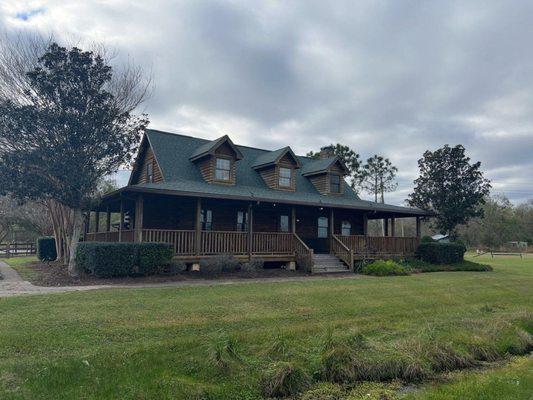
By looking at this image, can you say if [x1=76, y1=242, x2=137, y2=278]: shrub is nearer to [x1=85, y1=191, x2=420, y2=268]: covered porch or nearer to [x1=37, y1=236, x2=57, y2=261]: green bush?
[x1=85, y1=191, x2=420, y2=268]: covered porch

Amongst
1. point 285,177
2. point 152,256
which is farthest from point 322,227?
point 152,256

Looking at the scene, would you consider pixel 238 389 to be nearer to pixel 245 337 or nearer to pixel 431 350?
pixel 245 337

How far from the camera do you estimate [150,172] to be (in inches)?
851

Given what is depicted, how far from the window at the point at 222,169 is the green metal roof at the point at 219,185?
0.58 m

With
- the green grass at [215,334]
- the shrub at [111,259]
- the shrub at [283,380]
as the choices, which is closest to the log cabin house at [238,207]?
the shrub at [111,259]

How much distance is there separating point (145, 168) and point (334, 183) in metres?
11.4

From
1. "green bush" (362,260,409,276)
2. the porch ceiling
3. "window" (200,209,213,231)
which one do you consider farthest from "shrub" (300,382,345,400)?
"window" (200,209,213,231)

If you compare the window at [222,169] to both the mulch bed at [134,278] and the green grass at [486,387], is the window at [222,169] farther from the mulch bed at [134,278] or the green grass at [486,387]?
the green grass at [486,387]

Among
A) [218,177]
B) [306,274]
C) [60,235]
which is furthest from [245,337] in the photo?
[60,235]

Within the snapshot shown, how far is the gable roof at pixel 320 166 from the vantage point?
25109 millimetres

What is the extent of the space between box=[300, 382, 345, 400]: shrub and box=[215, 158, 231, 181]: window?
15.8 meters

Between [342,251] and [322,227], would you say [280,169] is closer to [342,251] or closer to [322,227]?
[322,227]

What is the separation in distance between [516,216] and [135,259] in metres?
70.6

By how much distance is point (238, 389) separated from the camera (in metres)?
5.18
